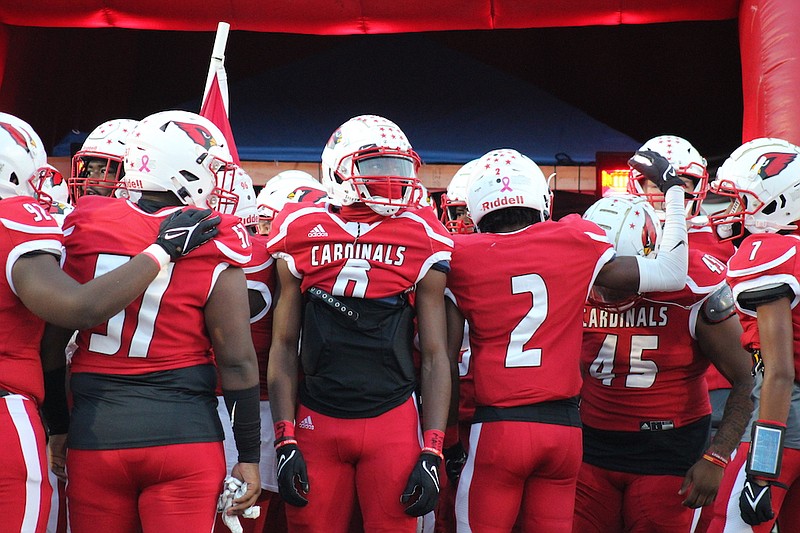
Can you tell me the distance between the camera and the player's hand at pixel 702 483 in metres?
3.27

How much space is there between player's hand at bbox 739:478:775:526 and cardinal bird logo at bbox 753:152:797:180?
1.11 meters

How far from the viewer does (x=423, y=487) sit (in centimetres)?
288

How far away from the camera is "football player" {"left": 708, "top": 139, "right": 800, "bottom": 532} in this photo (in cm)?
300

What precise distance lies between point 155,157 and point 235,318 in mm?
564

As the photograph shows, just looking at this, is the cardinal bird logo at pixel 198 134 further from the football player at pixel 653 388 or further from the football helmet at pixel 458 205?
the football helmet at pixel 458 205

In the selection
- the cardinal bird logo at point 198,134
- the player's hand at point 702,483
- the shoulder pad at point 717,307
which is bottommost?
the player's hand at point 702,483

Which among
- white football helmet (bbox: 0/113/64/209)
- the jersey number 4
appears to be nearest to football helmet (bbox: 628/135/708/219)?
the jersey number 4

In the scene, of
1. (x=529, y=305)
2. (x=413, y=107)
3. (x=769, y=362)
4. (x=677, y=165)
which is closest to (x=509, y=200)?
(x=529, y=305)

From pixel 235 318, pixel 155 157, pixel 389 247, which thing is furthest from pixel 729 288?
pixel 155 157

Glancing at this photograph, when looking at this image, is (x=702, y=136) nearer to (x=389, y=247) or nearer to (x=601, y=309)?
(x=601, y=309)

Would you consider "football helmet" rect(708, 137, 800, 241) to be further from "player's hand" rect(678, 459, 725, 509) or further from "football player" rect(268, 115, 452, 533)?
"football player" rect(268, 115, 452, 533)

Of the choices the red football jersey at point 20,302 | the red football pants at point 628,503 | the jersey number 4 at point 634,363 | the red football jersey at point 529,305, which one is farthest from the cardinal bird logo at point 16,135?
the red football pants at point 628,503

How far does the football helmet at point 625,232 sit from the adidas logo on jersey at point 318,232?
3.33 ft

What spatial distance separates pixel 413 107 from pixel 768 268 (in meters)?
6.20
